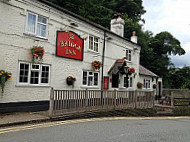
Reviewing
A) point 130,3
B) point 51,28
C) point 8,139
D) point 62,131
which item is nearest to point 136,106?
point 62,131

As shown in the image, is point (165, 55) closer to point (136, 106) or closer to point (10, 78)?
point (136, 106)

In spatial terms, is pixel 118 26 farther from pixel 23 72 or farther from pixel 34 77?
pixel 23 72

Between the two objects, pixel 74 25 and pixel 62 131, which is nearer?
pixel 62 131

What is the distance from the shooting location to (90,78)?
13.8 meters

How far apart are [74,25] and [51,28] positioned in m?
1.95

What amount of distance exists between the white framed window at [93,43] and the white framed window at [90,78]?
1952 millimetres

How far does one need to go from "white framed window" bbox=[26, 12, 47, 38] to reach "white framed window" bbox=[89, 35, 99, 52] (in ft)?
14.0

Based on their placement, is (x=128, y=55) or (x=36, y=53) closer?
(x=36, y=53)

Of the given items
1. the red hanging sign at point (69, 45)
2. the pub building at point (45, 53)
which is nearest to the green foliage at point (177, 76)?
the pub building at point (45, 53)

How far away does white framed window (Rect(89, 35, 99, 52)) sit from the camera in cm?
1373

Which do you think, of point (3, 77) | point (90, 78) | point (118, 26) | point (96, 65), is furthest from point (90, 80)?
point (118, 26)

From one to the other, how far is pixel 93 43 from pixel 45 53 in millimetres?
4763

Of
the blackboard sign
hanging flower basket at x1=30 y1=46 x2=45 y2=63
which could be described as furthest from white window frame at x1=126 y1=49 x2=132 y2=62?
hanging flower basket at x1=30 y1=46 x2=45 y2=63

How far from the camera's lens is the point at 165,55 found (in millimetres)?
37156
